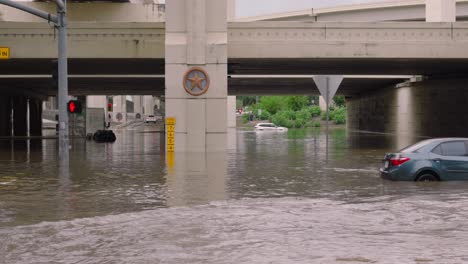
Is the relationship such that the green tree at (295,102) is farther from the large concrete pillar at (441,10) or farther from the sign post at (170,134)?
the sign post at (170,134)

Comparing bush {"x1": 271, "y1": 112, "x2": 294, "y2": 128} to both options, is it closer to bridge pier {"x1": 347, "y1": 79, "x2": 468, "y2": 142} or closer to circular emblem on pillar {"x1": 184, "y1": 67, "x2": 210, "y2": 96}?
bridge pier {"x1": 347, "y1": 79, "x2": 468, "y2": 142}

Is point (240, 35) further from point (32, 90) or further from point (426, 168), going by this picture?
point (32, 90)

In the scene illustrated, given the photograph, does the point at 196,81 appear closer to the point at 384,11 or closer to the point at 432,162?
the point at 432,162

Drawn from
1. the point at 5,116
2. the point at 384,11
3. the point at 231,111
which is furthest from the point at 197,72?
the point at 231,111

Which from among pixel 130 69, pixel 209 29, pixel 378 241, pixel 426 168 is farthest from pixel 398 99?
pixel 378 241

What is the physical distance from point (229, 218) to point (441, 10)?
225 ft

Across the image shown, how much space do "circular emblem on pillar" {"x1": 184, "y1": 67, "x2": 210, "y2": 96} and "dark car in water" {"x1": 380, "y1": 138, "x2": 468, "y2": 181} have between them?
1514 cm

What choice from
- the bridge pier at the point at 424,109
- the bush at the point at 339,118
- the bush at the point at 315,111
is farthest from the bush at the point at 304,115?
the bridge pier at the point at 424,109

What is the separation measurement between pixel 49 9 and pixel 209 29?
26.9m

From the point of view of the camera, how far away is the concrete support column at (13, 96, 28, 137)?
7000cm

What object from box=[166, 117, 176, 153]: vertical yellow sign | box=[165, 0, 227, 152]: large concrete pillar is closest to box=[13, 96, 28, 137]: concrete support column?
box=[166, 117, 176, 153]: vertical yellow sign

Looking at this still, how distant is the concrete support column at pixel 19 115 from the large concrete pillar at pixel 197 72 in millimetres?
42707

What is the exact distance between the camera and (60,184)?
17797mm

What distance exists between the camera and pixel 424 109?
54.9 meters
